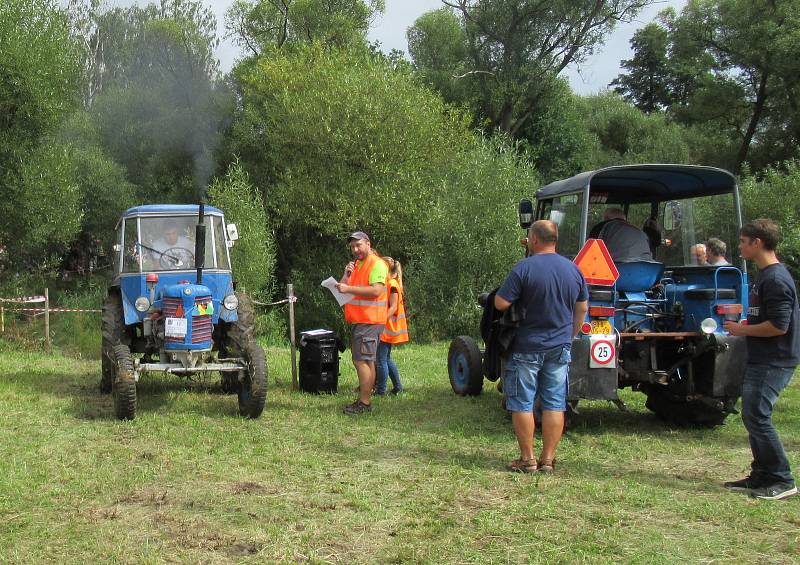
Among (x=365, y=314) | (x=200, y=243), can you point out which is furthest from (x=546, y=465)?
(x=200, y=243)

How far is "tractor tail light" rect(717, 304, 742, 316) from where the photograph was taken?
680 cm

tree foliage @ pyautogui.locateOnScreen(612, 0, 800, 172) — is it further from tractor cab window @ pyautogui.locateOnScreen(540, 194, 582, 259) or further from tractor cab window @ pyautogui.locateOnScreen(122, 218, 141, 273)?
tractor cab window @ pyautogui.locateOnScreen(122, 218, 141, 273)

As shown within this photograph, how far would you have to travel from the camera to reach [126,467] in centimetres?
580

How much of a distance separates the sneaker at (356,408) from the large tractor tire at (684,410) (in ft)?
8.89

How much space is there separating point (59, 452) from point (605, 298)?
4.51m

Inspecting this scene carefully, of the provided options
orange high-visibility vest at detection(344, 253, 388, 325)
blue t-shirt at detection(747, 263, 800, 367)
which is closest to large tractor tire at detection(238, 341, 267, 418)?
orange high-visibility vest at detection(344, 253, 388, 325)

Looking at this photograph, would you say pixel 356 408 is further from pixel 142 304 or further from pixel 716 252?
pixel 716 252

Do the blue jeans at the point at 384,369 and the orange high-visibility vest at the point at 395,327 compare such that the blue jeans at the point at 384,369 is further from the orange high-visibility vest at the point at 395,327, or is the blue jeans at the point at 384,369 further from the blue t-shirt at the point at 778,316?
the blue t-shirt at the point at 778,316

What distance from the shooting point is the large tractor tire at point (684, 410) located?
717 cm

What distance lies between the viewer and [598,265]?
6633 millimetres

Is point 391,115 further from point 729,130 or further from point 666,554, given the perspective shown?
point 666,554

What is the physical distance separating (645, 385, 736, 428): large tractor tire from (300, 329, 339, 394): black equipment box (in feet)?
11.4

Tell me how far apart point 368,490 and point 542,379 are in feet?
4.71

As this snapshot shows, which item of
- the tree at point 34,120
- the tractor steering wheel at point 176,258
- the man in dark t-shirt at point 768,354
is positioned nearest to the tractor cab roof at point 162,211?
the tractor steering wheel at point 176,258
